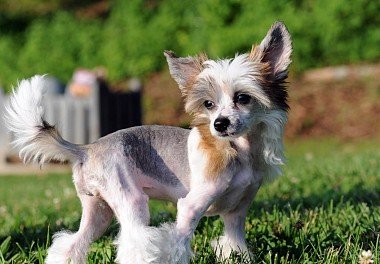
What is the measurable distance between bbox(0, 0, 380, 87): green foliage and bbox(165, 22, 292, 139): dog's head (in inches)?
476

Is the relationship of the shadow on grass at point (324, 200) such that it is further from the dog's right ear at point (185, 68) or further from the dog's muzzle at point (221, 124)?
the dog's muzzle at point (221, 124)

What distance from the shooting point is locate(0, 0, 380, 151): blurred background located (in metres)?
16.2

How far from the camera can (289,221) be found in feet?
17.3

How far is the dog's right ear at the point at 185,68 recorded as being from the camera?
14.1ft

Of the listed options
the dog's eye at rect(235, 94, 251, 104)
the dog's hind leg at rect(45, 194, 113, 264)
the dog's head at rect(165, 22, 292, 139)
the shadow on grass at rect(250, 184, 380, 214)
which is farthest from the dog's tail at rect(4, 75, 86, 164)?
the shadow on grass at rect(250, 184, 380, 214)

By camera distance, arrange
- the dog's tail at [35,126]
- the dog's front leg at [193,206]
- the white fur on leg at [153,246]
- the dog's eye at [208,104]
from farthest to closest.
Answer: the dog's tail at [35,126] < the dog's eye at [208,104] < the dog's front leg at [193,206] < the white fur on leg at [153,246]

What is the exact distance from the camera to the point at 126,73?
63.4 ft

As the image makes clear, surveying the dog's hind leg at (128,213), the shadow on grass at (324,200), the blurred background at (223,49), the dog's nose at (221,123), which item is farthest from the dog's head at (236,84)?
the blurred background at (223,49)

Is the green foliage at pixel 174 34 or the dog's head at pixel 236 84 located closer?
the dog's head at pixel 236 84

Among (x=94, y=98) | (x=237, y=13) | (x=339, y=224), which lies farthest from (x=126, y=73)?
(x=339, y=224)

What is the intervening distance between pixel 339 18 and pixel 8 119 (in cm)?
1307

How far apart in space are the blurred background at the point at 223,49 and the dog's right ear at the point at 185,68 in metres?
10.6

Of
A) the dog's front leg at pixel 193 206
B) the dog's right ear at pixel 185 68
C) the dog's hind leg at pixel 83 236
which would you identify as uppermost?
the dog's right ear at pixel 185 68

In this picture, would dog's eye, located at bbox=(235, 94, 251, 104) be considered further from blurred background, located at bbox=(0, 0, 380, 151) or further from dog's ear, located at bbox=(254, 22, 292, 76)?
blurred background, located at bbox=(0, 0, 380, 151)
